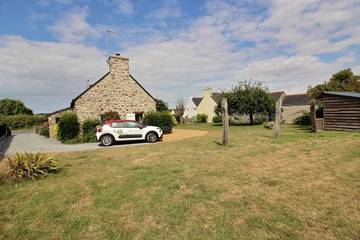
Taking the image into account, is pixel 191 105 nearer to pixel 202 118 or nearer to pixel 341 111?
pixel 202 118

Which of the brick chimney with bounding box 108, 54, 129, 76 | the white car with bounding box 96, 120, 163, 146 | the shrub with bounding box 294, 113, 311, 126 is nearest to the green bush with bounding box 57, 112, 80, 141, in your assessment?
the white car with bounding box 96, 120, 163, 146

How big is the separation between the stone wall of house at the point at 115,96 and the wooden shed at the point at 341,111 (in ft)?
49.0

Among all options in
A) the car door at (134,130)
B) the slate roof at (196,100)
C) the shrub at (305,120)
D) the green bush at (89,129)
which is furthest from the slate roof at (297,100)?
the green bush at (89,129)

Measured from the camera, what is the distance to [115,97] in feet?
75.8

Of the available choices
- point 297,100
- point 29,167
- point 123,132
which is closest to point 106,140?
point 123,132

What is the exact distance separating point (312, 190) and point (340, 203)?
0.78 meters

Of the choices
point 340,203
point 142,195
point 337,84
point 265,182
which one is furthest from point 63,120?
point 337,84

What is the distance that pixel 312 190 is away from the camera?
5953 millimetres

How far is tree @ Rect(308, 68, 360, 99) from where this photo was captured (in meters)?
29.0

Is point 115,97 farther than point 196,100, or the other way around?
point 196,100

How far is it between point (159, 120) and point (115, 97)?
4.41 meters

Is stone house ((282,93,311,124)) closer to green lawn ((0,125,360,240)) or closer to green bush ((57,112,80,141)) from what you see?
green bush ((57,112,80,141))

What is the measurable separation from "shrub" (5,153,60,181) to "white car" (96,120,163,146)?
7481 millimetres

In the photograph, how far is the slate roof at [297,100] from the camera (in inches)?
1378
